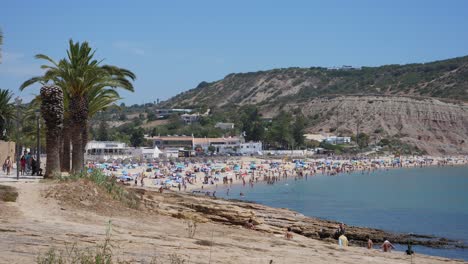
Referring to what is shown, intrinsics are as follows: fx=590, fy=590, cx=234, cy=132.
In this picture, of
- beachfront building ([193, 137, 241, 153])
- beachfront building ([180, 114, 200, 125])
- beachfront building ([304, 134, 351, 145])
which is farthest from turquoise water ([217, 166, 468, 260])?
beachfront building ([180, 114, 200, 125])

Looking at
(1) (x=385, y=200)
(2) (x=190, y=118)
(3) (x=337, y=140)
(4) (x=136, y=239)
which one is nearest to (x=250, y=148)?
(3) (x=337, y=140)

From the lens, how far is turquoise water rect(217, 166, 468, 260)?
33281 millimetres

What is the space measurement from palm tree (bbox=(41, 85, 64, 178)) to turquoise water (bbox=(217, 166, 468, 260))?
48.7 ft

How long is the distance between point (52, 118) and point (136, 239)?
8.13 metres

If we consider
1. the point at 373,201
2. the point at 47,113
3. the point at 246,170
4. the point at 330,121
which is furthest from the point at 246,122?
the point at 47,113

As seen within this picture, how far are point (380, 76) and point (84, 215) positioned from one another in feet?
577

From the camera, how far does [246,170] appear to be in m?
72.8

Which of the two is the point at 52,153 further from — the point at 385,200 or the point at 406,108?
the point at 406,108

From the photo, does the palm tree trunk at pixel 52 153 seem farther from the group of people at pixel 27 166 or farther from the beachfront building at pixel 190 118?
the beachfront building at pixel 190 118

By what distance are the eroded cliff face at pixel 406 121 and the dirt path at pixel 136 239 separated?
363 feet

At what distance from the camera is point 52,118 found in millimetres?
17906

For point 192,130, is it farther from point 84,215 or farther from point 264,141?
point 84,215

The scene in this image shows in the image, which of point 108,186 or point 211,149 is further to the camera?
point 211,149

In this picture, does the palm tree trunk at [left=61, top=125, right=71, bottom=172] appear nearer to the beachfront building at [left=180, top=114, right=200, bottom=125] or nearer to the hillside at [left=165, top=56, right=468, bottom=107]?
the beachfront building at [left=180, top=114, right=200, bottom=125]
